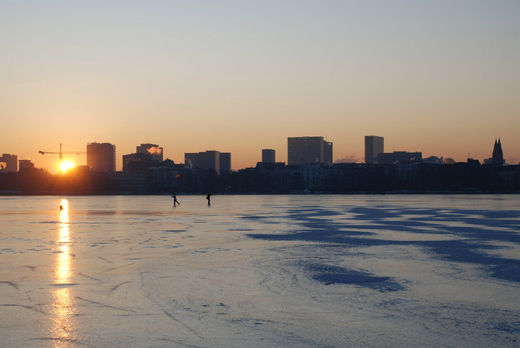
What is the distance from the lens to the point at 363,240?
74.1ft

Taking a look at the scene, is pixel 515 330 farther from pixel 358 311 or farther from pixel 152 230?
pixel 152 230

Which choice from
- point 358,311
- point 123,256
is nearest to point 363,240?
point 123,256

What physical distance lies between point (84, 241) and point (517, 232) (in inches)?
689

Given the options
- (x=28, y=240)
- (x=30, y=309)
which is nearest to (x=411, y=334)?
(x=30, y=309)

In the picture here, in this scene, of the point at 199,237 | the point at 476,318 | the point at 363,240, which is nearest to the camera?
the point at 476,318

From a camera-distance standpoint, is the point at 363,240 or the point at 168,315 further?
the point at 363,240

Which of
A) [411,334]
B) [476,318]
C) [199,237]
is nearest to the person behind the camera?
[411,334]

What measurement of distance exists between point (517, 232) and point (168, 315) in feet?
64.9

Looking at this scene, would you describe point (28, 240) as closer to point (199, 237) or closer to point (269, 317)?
point (199, 237)

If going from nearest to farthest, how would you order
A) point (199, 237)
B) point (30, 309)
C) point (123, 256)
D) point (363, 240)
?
1. point (30, 309)
2. point (123, 256)
3. point (363, 240)
4. point (199, 237)

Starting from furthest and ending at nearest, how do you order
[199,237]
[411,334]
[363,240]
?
[199,237] < [363,240] < [411,334]

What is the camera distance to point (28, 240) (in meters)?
22.9

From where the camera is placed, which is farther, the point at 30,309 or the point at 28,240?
the point at 28,240

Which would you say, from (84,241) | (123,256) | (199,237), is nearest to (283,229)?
(199,237)
